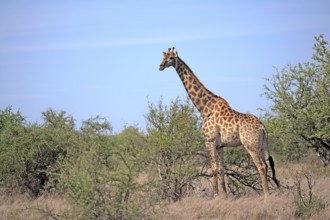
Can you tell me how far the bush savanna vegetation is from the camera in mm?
8297

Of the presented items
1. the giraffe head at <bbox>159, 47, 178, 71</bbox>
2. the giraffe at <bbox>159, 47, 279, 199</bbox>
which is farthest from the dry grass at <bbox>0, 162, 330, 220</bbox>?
the giraffe head at <bbox>159, 47, 178, 71</bbox>

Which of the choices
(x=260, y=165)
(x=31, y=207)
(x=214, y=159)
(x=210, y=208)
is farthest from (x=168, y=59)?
(x=31, y=207)

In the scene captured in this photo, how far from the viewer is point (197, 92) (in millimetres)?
12695

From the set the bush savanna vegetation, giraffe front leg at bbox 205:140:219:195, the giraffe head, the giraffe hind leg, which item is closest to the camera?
the bush savanna vegetation

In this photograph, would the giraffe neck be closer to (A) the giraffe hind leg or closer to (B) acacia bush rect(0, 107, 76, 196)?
(A) the giraffe hind leg

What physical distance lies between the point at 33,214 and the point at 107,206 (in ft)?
7.36

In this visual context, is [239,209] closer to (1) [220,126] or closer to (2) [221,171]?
(2) [221,171]

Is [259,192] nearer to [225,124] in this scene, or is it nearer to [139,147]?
[225,124]

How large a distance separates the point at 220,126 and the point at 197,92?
1.20 meters

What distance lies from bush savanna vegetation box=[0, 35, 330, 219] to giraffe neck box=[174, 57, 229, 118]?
345 mm

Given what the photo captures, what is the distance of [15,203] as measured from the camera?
37.7ft

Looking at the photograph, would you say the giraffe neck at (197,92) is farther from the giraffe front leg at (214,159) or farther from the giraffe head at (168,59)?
the giraffe front leg at (214,159)

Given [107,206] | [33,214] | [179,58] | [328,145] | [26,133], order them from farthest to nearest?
[328,145], [26,133], [179,58], [33,214], [107,206]

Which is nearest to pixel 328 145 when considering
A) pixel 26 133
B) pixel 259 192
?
pixel 259 192
